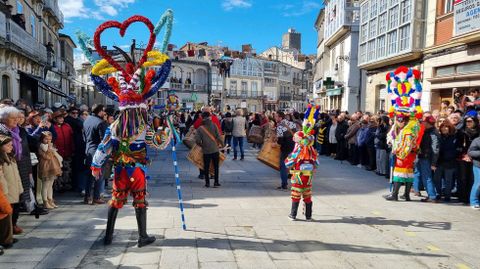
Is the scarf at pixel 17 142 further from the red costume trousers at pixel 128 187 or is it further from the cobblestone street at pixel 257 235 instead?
the red costume trousers at pixel 128 187

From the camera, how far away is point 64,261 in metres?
4.29

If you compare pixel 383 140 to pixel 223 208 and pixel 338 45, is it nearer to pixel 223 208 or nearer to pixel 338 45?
pixel 223 208

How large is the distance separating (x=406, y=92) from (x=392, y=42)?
10.3 metres

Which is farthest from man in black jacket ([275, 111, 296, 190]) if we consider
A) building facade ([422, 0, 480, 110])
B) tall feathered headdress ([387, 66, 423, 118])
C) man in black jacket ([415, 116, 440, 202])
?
building facade ([422, 0, 480, 110])

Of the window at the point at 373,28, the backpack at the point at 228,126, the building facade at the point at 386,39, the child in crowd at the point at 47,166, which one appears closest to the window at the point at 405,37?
the building facade at the point at 386,39

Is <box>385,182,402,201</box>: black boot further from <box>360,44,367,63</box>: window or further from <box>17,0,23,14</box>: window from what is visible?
<box>17,0,23,14</box>: window

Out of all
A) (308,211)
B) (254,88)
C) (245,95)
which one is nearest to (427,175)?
(308,211)

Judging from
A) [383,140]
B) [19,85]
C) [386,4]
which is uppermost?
[386,4]

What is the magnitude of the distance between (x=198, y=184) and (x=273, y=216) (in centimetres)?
310

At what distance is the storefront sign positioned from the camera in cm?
1100

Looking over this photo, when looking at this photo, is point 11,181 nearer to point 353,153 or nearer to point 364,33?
point 353,153

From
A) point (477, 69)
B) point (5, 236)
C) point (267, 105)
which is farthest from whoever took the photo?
point (267, 105)

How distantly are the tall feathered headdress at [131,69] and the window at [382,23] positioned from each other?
14.4 m

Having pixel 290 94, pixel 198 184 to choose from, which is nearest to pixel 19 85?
pixel 198 184
